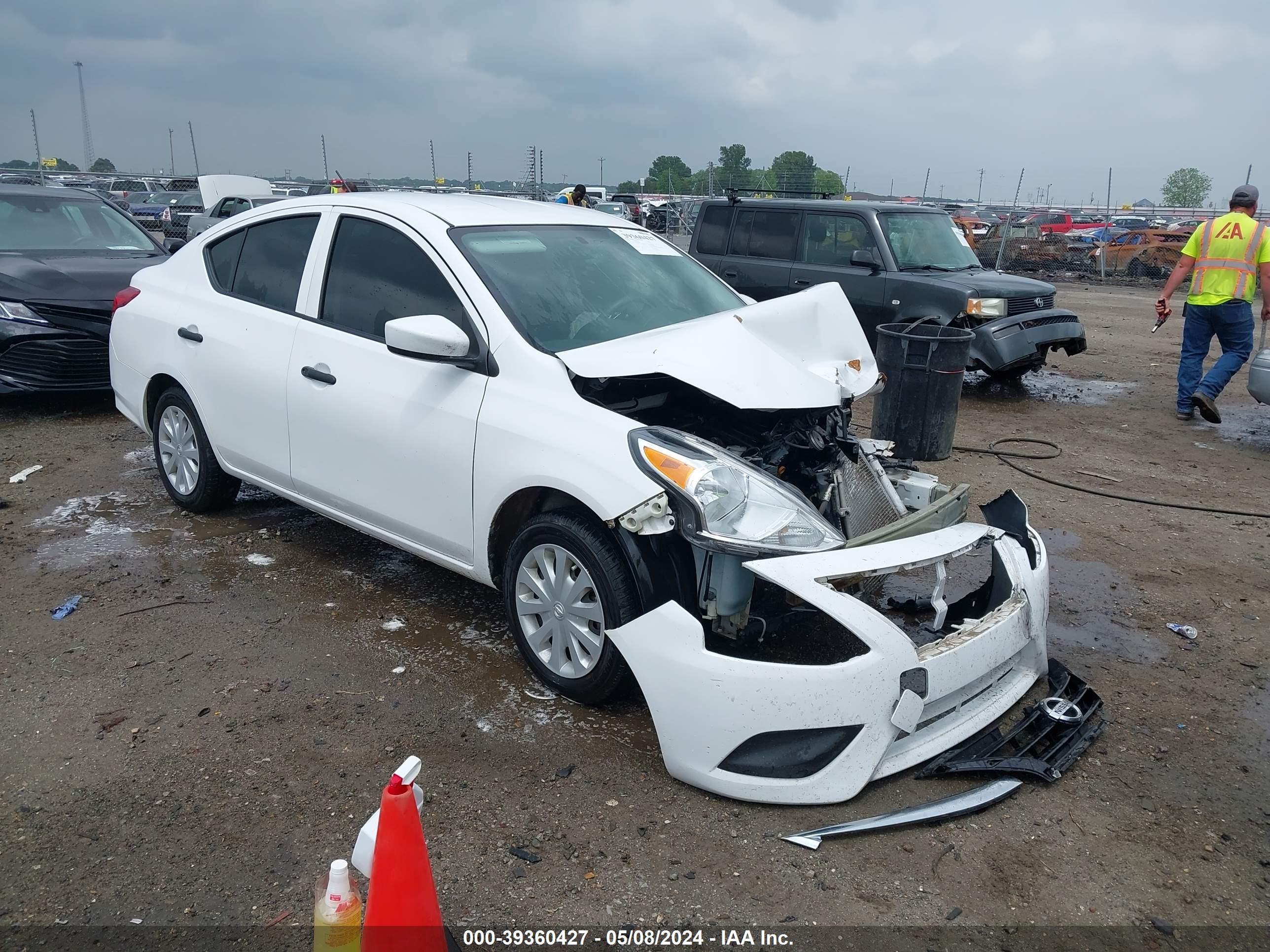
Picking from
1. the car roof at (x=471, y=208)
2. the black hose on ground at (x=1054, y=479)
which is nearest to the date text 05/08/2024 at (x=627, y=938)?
the car roof at (x=471, y=208)

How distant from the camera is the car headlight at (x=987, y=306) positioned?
8664 mm

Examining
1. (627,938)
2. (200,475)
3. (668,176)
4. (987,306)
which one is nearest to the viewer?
(627,938)

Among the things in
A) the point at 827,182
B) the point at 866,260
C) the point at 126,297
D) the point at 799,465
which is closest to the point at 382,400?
the point at 799,465

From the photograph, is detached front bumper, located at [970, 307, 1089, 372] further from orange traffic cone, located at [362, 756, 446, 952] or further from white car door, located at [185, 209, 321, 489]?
orange traffic cone, located at [362, 756, 446, 952]

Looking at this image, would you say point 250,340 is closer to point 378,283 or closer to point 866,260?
point 378,283

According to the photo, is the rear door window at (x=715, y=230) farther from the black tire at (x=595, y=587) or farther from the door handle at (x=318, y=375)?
the black tire at (x=595, y=587)

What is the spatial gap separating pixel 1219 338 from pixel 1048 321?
1.51 m

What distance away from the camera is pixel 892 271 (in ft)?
29.4

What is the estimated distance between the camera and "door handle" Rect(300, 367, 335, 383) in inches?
161

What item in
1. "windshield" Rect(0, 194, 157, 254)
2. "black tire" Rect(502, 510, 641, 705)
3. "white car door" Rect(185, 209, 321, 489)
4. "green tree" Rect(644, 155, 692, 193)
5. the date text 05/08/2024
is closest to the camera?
the date text 05/08/2024

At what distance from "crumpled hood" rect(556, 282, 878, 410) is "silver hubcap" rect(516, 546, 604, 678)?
70 cm

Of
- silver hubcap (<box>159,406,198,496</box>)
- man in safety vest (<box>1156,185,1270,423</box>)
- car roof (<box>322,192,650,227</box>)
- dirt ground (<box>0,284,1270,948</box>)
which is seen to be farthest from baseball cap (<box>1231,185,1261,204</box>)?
silver hubcap (<box>159,406,198,496</box>)

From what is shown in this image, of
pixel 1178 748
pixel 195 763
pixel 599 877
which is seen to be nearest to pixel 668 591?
pixel 599 877

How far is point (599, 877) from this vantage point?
260cm
